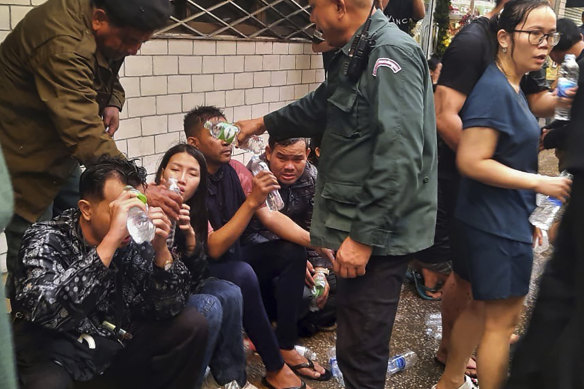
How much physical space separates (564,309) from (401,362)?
232cm

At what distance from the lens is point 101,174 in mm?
2080

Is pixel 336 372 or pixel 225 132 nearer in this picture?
pixel 225 132

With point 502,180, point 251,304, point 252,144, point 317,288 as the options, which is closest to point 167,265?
point 251,304

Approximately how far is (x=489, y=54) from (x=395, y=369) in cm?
173

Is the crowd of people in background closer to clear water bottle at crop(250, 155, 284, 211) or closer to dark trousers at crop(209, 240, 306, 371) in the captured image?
dark trousers at crop(209, 240, 306, 371)

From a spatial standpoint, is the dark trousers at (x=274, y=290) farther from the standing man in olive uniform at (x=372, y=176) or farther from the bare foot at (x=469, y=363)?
the bare foot at (x=469, y=363)

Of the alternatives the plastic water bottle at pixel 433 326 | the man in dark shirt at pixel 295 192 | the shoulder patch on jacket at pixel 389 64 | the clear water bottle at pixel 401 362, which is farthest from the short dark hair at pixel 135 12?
the plastic water bottle at pixel 433 326

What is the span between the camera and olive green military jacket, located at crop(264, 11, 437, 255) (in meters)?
1.99

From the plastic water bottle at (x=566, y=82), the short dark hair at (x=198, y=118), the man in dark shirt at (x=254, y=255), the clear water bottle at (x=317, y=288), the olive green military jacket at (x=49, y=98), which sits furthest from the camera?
the clear water bottle at (x=317, y=288)

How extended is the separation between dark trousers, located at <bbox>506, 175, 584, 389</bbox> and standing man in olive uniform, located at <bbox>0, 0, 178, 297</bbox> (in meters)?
1.68

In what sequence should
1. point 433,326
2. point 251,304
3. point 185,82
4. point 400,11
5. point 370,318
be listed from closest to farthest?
point 370,318, point 251,304, point 433,326, point 185,82, point 400,11

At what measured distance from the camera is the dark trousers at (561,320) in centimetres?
97

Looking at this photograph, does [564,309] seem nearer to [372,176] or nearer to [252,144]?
[372,176]

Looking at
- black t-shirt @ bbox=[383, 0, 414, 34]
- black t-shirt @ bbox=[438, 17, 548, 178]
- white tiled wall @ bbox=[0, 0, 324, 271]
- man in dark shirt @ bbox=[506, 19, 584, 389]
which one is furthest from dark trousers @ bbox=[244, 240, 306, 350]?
black t-shirt @ bbox=[383, 0, 414, 34]
